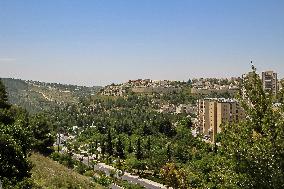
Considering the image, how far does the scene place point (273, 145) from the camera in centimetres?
675

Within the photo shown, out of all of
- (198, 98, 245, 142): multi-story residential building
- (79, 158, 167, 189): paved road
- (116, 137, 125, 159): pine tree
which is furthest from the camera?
Answer: (198, 98, 245, 142): multi-story residential building

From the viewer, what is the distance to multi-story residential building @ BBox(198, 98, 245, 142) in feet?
253

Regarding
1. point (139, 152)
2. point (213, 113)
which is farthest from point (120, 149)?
point (213, 113)

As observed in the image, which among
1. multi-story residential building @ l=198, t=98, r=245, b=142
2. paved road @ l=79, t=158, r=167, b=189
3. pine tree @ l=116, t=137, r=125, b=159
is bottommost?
paved road @ l=79, t=158, r=167, b=189

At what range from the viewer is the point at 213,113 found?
271 ft

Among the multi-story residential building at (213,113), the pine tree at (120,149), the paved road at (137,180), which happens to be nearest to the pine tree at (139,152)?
the paved road at (137,180)

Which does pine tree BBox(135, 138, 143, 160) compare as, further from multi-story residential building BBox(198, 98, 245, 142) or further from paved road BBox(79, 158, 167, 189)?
multi-story residential building BBox(198, 98, 245, 142)

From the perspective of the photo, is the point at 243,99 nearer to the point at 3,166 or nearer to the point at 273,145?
the point at 273,145

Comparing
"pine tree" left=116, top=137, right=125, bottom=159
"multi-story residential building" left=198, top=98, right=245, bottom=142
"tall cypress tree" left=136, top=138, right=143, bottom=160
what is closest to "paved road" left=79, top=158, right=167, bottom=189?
"tall cypress tree" left=136, top=138, right=143, bottom=160

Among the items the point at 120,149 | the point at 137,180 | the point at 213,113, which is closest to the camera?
the point at 137,180

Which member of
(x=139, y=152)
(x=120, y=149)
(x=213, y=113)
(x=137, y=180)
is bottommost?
(x=137, y=180)

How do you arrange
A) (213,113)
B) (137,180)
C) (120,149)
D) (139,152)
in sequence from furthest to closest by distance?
(213,113)
(120,149)
(139,152)
(137,180)

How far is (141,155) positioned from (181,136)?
1782cm

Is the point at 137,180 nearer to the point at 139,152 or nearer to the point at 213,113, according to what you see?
the point at 139,152
